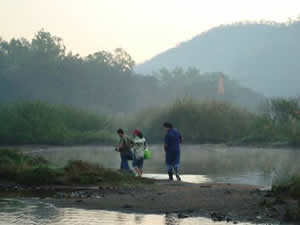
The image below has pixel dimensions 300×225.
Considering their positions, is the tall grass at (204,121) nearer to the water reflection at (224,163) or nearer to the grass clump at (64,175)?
the water reflection at (224,163)

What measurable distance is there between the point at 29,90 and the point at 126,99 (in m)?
12.7

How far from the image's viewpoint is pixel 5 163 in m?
22.0

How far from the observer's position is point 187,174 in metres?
26.2

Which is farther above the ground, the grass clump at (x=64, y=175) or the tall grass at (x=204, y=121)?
the tall grass at (x=204, y=121)

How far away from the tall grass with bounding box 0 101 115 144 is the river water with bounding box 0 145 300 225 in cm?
245

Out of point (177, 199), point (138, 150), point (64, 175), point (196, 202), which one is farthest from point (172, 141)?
point (196, 202)

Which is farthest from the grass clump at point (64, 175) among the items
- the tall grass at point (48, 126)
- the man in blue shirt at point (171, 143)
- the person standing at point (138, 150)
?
the tall grass at point (48, 126)

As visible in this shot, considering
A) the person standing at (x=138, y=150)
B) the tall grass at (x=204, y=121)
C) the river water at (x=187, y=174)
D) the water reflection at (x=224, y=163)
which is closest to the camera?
the river water at (x=187, y=174)

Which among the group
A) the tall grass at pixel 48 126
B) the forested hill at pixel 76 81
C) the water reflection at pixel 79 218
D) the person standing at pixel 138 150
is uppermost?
the forested hill at pixel 76 81

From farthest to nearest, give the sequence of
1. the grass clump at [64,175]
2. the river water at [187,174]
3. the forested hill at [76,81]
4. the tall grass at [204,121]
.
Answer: the forested hill at [76,81], the tall grass at [204,121], the grass clump at [64,175], the river water at [187,174]

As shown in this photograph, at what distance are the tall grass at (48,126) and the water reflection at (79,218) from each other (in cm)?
3287

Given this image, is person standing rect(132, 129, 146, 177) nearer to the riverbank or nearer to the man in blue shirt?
the man in blue shirt

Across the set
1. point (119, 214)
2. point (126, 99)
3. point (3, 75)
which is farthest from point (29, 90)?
point (119, 214)

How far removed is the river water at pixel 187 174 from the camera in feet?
47.6
